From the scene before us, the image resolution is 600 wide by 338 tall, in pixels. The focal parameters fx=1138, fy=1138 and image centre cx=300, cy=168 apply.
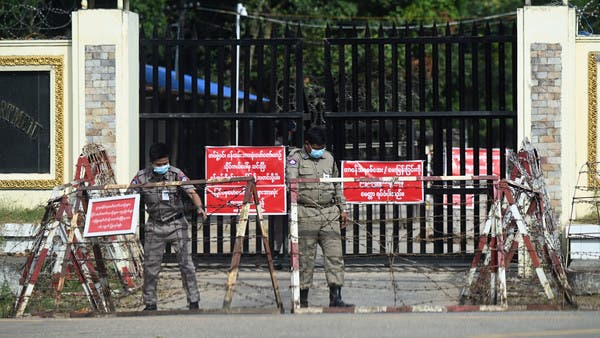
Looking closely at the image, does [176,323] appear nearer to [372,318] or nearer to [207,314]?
[207,314]

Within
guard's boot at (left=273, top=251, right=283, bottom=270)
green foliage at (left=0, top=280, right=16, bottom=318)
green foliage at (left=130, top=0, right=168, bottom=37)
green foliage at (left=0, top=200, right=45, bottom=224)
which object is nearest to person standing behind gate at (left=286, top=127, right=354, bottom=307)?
guard's boot at (left=273, top=251, right=283, bottom=270)

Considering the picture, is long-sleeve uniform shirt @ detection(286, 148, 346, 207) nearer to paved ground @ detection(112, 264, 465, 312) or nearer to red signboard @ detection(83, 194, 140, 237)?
paved ground @ detection(112, 264, 465, 312)

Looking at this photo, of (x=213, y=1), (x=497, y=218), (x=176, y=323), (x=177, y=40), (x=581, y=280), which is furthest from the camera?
(x=213, y=1)

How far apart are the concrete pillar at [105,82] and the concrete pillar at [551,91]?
16.0ft

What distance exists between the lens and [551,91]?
45.4ft

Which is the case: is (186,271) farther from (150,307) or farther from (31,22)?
(31,22)

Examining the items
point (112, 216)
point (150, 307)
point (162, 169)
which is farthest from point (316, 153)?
point (150, 307)

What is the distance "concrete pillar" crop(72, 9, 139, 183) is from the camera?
46.6ft

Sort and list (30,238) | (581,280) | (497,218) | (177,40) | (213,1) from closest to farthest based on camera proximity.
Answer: (497,218) → (581,280) → (30,238) → (177,40) → (213,1)

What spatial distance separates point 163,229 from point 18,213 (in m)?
3.68

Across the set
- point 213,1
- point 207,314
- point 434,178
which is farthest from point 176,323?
point 213,1

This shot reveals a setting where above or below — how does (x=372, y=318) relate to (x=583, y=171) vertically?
below

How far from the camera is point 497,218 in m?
11.3

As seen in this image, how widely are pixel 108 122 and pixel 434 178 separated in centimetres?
469
